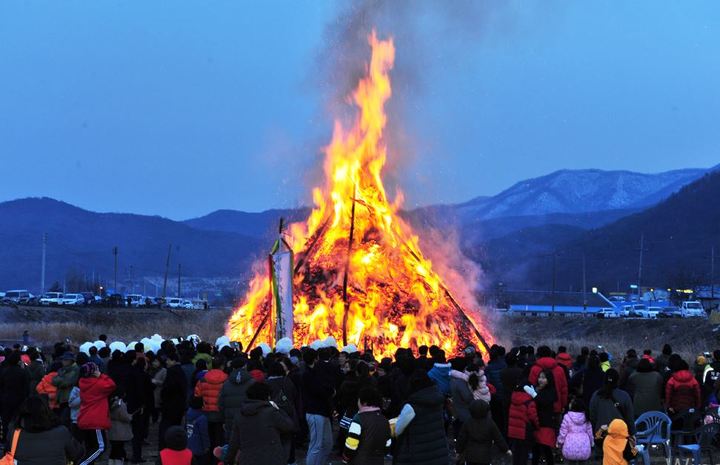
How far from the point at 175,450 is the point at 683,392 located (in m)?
9.38

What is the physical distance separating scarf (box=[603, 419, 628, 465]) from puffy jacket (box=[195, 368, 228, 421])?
16.2ft

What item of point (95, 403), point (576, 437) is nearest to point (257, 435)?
point (576, 437)

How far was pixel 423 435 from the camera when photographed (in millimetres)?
9359

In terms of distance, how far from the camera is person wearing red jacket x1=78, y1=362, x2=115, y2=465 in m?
13.3

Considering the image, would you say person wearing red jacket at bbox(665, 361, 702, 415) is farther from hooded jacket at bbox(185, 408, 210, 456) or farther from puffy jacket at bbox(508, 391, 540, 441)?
hooded jacket at bbox(185, 408, 210, 456)

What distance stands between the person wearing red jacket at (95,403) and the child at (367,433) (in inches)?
208

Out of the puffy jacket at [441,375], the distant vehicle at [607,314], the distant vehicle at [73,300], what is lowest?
the puffy jacket at [441,375]

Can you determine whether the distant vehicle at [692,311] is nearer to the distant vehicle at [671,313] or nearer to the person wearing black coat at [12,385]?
the distant vehicle at [671,313]

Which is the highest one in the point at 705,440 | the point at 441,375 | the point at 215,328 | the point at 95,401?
the point at 215,328

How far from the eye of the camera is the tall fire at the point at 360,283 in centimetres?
2583

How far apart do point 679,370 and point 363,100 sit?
49.2 ft

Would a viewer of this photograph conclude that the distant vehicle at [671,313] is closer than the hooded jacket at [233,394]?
No

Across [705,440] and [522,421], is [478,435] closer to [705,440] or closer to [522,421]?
[522,421]

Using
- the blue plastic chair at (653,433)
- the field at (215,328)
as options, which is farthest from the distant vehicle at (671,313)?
the blue plastic chair at (653,433)
